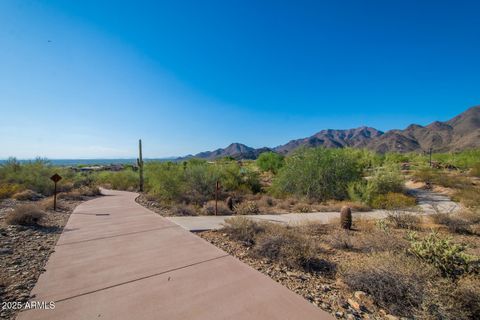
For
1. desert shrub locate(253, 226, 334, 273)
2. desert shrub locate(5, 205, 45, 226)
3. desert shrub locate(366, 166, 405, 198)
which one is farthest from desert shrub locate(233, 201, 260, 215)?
desert shrub locate(366, 166, 405, 198)

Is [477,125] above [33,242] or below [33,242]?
above

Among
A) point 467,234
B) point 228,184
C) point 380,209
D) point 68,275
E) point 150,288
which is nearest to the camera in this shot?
point 150,288

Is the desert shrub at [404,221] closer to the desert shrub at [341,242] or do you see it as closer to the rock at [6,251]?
the desert shrub at [341,242]

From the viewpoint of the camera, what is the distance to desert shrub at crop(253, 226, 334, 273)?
15.9 ft

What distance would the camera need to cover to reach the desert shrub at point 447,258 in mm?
4219

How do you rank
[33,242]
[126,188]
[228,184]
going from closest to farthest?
[33,242] < [228,184] < [126,188]

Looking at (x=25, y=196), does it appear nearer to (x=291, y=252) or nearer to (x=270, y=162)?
(x=291, y=252)

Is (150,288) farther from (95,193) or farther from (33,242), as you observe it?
(95,193)

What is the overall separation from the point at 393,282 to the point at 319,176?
10.5 metres

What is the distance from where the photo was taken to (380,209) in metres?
11.7

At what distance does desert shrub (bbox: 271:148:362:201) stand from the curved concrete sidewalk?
377 inches

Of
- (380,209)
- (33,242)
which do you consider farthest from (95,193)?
(380,209)

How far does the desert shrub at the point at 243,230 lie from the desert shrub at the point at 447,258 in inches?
142

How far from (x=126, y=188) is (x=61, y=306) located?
20250mm
